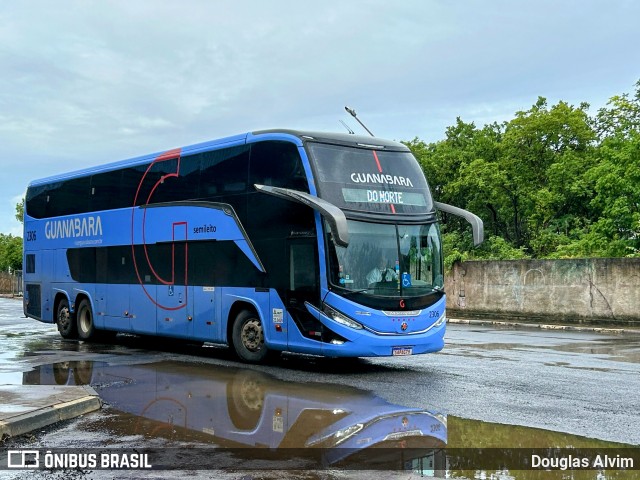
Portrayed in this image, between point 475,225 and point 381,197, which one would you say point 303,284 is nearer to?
point 381,197

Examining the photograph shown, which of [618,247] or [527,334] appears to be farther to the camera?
[618,247]

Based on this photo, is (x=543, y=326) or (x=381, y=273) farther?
(x=543, y=326)

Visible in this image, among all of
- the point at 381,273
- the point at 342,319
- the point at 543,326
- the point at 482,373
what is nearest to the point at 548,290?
the point at 543,326

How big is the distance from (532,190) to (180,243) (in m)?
27.2

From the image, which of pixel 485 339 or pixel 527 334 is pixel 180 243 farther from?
pixel 527 334

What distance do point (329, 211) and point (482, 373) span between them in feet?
12.5

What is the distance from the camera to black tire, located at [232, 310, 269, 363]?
14766 millimetres

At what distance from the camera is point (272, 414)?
9.50 m

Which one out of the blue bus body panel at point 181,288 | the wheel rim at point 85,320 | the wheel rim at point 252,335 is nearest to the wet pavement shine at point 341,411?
the wheel rim at point 252,335

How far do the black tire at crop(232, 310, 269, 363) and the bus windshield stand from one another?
2.27 m

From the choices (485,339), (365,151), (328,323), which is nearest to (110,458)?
(328,323)

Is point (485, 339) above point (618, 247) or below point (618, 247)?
below

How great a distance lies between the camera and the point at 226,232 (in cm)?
1554

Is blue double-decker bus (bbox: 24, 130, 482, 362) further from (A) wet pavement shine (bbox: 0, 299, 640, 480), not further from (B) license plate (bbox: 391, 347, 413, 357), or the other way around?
(A) wet pavement shine (bbox: 0, 299, 640, 480)
